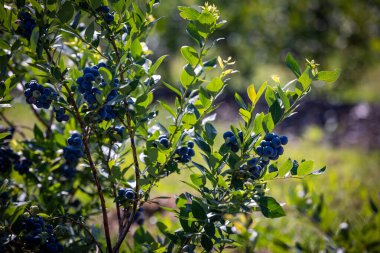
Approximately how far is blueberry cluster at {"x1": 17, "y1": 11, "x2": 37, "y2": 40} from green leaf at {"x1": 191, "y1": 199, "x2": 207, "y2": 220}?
70 cm

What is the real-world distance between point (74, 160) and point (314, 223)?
49.9 inches

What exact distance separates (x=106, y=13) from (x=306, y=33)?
23.0 feet

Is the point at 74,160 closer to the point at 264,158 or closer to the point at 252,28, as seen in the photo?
the point at 264,158

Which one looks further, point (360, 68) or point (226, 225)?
point (360, 68)

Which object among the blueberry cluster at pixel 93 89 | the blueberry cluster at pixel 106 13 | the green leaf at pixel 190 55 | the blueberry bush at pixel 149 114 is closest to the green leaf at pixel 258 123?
the blueberry bush at pixel 149 114

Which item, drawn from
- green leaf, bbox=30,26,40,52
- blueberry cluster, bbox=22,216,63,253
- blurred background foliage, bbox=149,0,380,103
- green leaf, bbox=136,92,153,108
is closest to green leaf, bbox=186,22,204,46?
green leaf, bbox=136,92,153,108

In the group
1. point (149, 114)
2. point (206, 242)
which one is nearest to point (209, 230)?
point (206, 242)

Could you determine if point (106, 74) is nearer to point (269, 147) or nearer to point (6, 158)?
point (269, 147)

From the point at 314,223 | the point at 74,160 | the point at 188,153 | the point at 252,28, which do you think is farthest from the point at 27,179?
the point at 252,28

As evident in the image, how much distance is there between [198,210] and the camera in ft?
4.28

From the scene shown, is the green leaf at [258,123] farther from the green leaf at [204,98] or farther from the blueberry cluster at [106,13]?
the blueberry cluster at [106,13]

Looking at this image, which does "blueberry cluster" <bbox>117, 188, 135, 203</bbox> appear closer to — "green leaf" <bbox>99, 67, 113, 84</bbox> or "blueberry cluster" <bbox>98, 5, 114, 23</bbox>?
"green leaf" <bbox>99, 67, 113, 84</bbox>

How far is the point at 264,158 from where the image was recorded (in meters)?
1.28

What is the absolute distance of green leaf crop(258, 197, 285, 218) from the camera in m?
1.24
